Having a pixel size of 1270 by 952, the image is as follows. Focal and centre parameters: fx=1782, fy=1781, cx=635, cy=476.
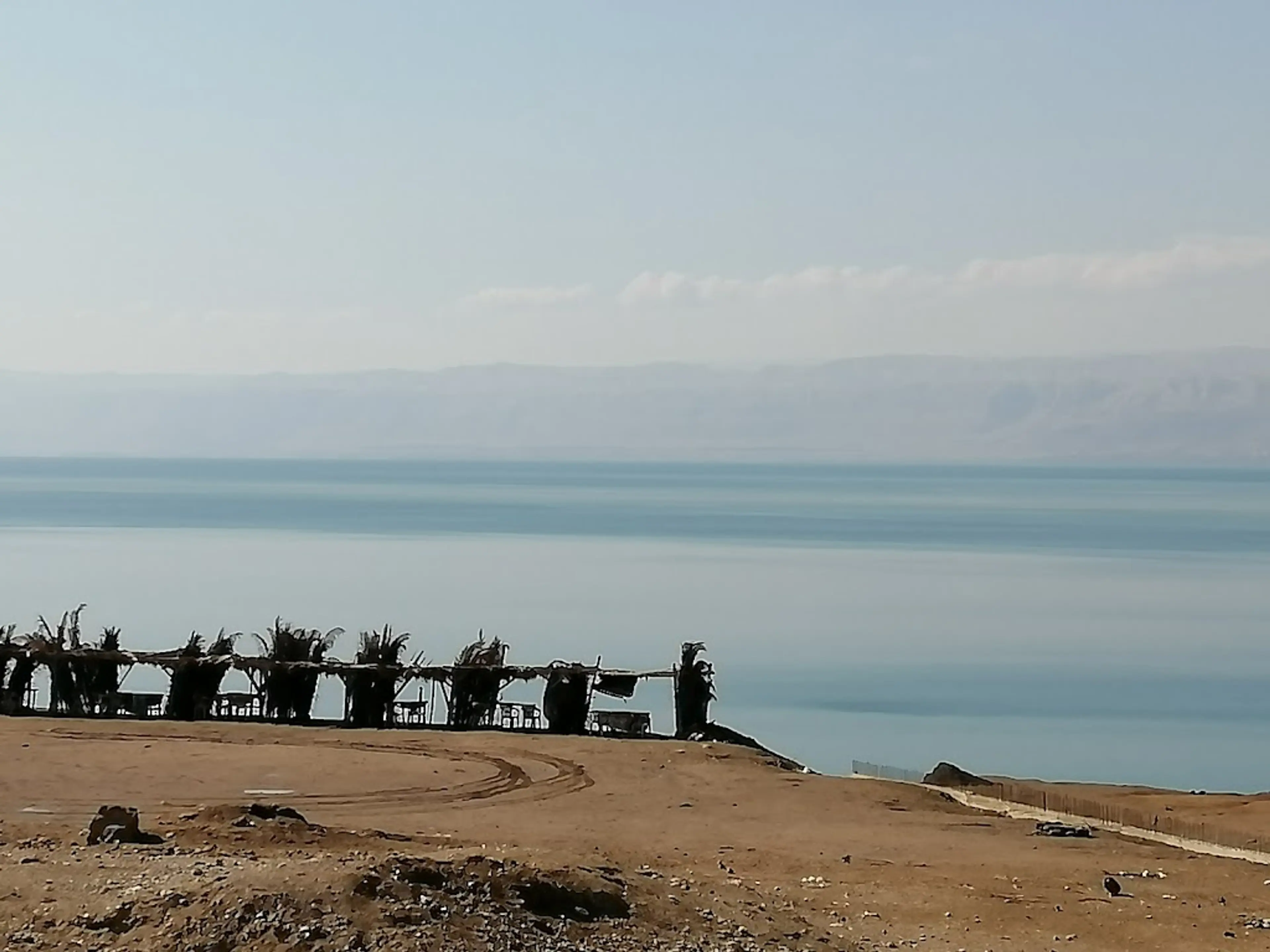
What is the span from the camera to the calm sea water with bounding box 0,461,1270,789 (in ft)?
120

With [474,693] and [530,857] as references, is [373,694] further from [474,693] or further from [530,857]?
[530,857]

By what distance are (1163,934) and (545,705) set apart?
13340 millimetres

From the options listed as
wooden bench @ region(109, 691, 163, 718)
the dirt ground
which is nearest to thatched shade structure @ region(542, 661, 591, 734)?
the dirt ground

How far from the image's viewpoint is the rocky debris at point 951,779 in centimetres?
2120

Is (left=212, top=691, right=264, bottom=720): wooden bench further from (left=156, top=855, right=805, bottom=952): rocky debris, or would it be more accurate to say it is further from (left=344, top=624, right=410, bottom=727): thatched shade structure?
(left=156, top=855, right=805, bottom=952): rocky debris

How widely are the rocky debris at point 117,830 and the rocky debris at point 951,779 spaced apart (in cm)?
1205

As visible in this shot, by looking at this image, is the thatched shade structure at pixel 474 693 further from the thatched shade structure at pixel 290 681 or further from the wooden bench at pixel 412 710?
the thatched shade structure at pixel 290 681

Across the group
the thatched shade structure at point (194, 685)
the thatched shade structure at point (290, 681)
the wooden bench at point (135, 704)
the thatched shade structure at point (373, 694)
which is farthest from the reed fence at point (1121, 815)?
the wooden bench at point (135, 704)

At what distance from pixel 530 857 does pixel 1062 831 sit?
582cm

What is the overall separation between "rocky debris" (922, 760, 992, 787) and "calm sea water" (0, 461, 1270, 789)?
8.79 meters

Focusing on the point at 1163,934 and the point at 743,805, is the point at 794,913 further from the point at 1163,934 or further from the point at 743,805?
the point at 743,805

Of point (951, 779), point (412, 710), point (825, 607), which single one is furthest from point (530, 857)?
point (825, 607)

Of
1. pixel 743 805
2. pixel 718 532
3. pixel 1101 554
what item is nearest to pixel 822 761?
pixel 743 805

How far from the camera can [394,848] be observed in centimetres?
1153
